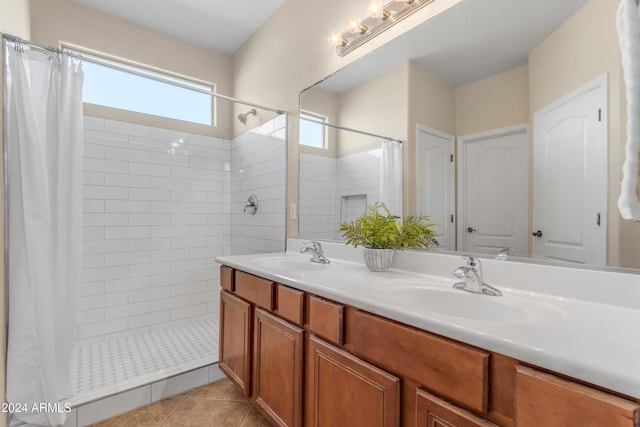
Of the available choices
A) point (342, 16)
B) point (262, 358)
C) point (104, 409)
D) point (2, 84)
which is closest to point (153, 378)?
point (104, 409)

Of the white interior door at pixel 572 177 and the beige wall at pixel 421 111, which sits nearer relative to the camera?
the white interior door at pixel 572 177

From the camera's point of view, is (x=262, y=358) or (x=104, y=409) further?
(x=104, y=409)

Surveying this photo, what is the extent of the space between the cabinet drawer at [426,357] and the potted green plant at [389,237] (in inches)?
17.7

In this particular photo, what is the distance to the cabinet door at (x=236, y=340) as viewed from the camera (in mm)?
1532

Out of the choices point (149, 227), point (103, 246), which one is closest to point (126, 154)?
point (149, 227)

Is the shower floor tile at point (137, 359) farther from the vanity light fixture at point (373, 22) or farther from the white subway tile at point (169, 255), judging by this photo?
the vanity light fixture at point (373, 22)

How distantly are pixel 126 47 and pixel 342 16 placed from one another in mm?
1992

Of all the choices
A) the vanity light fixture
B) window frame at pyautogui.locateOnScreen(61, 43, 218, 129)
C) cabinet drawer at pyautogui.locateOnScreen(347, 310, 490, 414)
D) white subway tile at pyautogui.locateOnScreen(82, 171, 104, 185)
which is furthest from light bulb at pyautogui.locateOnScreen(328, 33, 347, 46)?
white subway tile at pyautogui.locateOnScreen(82, 171, 104, 185)

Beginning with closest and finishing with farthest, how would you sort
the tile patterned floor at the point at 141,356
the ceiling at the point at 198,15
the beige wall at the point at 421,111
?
the beige wall at the point at 421,111 < the tile patterned floor at the point at 141,356 < the ceiling at the point at 198,15

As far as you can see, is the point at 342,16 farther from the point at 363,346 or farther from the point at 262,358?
the point at 262,358

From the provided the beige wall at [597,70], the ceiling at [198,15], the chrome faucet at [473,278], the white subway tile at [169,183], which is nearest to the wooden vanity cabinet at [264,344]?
the chrome faucet at [473,278]

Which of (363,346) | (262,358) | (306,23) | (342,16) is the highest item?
(306,23)

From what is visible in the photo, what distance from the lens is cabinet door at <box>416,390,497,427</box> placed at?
0.66 metres

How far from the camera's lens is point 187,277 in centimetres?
285
